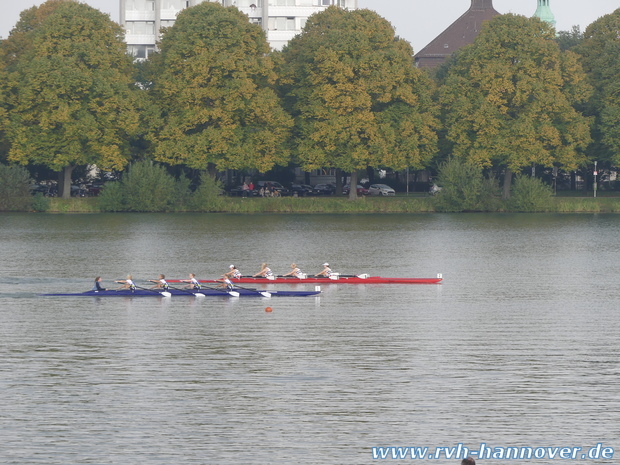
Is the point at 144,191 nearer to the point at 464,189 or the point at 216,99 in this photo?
the point at 216,99

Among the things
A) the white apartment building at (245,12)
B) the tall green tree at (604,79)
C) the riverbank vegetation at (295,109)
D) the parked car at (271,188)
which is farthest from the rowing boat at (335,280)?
the white apartment building at (245,12)

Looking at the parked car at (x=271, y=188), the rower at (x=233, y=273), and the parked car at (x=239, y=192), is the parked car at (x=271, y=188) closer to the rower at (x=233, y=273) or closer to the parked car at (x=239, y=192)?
the parked car at (x=239, y=192)

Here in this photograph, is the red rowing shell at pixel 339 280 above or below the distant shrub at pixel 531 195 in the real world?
below

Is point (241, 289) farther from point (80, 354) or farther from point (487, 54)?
point (487, 54)

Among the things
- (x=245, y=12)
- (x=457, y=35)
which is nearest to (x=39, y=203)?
(x=245, y=12)

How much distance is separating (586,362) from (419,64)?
16483 centimetres

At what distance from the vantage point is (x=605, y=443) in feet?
87.4

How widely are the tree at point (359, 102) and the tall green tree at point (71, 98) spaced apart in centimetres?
1723

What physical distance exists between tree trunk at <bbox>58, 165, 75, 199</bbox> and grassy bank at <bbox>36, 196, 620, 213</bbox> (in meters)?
2.25

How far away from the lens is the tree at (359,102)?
10775cm

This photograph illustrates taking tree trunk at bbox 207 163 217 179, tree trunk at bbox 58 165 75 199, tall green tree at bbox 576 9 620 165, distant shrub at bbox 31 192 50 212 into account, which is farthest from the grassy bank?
tall green tree at bbox 576 9 620 165

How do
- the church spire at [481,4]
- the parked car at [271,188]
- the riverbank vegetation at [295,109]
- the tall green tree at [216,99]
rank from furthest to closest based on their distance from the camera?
the church spire at [481,4]
the parked car at [271,188]
the tall green tree at [216,99]
the riverbank vegetation at [295,109]

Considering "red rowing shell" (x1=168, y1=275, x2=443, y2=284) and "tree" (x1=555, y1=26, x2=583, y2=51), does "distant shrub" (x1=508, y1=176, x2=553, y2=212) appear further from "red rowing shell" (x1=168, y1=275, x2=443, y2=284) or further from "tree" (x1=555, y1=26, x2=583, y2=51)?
"red rowing shell" (x1=168, y1=275, x2=443, y2=284)

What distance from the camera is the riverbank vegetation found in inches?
4176
